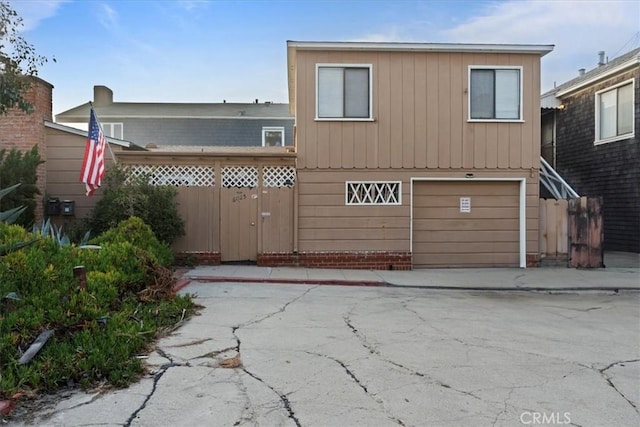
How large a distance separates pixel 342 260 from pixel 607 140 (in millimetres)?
9910

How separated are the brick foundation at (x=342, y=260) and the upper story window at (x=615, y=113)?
8.37m

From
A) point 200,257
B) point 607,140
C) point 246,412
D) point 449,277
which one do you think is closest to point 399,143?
point 449,277

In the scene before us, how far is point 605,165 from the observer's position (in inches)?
609

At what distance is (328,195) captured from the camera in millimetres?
11781

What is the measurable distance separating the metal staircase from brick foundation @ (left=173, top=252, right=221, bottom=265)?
8.96 metres

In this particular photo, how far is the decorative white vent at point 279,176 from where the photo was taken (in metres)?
11.7

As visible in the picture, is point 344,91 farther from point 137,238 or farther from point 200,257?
point 137,238

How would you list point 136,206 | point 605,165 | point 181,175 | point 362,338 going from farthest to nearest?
point 605,165 → point 181,175 → point 136,206 → point 362,338

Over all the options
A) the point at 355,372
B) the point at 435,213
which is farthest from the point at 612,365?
the point at 435,213

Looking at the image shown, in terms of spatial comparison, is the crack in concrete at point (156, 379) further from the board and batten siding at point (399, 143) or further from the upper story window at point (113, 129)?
the upper story window at point (113, 129)

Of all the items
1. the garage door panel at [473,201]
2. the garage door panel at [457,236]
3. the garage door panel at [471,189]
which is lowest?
the garage door panel at [457,236]

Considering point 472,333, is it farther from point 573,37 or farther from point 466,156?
point 573,37

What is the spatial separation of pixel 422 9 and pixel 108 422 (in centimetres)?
1311

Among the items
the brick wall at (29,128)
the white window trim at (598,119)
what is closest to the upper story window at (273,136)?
the brick wall at (29,128)
